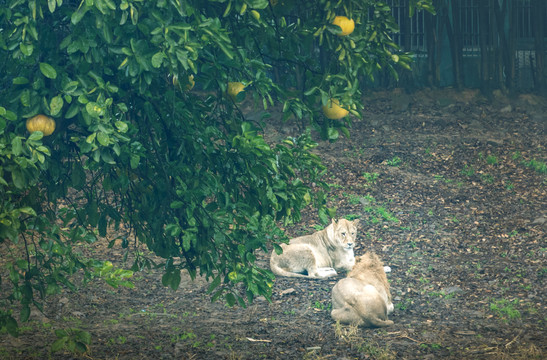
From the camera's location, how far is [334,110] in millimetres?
4391

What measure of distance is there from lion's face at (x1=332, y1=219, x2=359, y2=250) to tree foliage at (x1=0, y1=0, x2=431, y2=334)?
352 cm

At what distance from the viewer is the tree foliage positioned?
3.65 metres

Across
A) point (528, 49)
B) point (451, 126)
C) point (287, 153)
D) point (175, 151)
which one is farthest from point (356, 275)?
point (528, 49)

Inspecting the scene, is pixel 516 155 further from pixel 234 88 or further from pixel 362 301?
pixel 234 88

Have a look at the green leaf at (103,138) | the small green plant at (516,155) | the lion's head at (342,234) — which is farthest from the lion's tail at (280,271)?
the small green plant at (516,155)

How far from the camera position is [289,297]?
7.71 m

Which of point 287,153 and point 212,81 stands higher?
point 212,81

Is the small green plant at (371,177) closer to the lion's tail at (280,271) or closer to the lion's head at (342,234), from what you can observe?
the lion's head at (342,234)

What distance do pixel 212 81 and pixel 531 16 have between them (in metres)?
13.1

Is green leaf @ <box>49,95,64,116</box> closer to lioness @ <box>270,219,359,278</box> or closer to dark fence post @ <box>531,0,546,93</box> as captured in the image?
lioness @ <box>270,219,359,278</box>

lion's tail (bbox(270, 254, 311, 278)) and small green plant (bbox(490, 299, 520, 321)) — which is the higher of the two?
lion's tail (bbox(270, 254, 311, 278))

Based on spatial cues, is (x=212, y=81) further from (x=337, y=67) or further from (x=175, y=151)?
(x=337, y=67)

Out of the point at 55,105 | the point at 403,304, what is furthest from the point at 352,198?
the point at 55,105

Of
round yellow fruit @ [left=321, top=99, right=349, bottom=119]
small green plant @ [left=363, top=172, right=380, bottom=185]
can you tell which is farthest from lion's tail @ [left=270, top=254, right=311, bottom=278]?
round yellow fruit @ [left=321, top=99, right=349, bottom=119]
